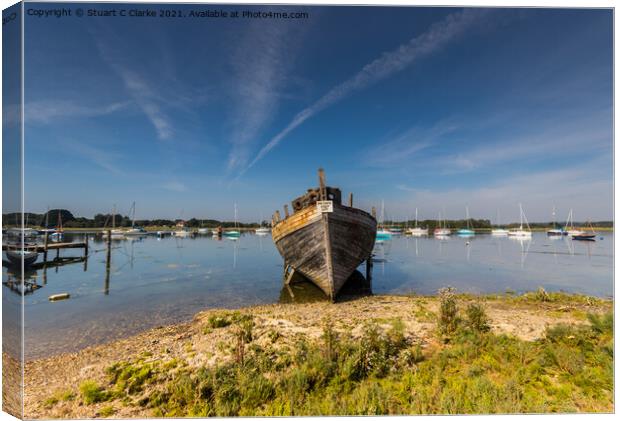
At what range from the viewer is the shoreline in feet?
16.2

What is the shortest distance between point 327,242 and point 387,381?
8.10 metres

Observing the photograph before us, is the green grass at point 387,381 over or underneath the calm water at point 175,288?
over

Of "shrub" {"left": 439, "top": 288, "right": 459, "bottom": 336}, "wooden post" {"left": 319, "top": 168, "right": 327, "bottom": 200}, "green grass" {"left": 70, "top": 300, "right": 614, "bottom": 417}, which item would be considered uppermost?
"wooden post" {"left": 319, "top": 168, "right": 327, "bottom": 200}

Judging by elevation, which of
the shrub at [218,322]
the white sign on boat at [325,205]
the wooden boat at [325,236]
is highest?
the white sign on boat at [325,205]

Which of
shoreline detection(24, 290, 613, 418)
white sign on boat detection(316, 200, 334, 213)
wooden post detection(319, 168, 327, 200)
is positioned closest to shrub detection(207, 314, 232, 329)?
shoreline detection(24, 290, 613, 418)

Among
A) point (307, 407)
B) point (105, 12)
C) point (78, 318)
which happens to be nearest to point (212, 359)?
point (307, 407)

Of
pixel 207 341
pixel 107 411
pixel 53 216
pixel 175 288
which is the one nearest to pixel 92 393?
pixel 107 411

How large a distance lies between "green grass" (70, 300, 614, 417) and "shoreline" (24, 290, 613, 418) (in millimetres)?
241

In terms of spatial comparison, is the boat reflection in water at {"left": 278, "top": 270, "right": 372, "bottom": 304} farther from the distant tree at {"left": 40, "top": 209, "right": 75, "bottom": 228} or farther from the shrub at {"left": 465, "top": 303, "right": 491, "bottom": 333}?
the distant tree at {"left": 40, "top": 209, "right": 75, "bottom": 228}

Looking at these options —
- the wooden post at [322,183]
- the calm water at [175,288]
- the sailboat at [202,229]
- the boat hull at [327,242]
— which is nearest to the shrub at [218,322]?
the calm water at [175,288]

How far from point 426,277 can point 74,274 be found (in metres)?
28.5

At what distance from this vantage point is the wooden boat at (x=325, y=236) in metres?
12.9

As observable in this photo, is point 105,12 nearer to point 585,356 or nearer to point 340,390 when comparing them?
point 340,390

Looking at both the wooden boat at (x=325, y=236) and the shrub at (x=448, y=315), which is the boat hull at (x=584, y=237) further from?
the shrub at (x=448, y=315)
